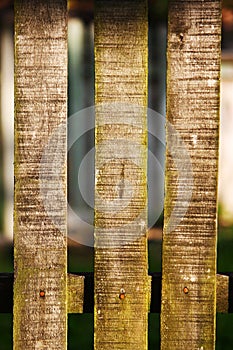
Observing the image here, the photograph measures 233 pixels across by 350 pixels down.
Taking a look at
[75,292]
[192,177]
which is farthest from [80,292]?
[192,177]

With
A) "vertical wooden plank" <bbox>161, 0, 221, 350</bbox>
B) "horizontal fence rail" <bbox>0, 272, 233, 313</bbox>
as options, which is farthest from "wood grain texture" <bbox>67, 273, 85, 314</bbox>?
"vertical wooden plank" <bbox>161, 0, 221, 350</bbox>

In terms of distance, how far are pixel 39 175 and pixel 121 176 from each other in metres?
0.28

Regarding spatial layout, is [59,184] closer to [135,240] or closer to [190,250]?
[135,240]

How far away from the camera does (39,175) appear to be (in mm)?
2832

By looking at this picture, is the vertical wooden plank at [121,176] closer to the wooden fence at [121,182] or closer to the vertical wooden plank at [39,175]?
the wooden fence at [121,182]

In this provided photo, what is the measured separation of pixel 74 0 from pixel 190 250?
5.55 metres

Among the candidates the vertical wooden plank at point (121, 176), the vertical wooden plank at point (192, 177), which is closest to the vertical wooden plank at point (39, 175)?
the vertical wooden plank at point (121, 176)

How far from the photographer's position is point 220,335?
518cm

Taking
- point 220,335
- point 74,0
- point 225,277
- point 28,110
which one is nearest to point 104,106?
point 28,110

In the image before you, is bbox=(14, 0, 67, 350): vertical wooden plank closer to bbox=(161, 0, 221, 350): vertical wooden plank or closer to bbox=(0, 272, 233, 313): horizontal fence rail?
bbox=(0, 272, 233, 313): horizontal fence rail

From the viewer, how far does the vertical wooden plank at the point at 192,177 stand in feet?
9.17

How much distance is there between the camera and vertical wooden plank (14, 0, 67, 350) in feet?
9.12

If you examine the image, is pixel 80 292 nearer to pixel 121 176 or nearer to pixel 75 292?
pixel 75 292

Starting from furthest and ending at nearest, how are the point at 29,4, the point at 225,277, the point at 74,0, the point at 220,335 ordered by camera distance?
the point at 74,0, the point at 220,335, the point at 225,277, the point at 29,4
